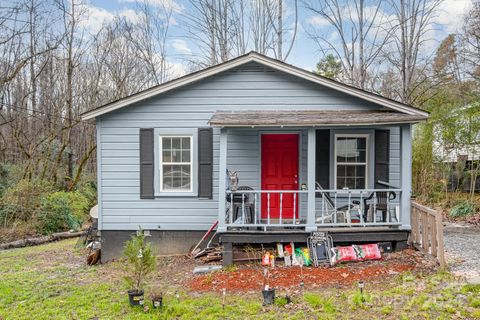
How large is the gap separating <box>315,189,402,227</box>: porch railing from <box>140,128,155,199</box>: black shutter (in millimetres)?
3942

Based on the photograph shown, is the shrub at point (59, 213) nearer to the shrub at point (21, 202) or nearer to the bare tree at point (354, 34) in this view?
the shrub at point (21, 202)

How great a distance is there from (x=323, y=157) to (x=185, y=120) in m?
3.49

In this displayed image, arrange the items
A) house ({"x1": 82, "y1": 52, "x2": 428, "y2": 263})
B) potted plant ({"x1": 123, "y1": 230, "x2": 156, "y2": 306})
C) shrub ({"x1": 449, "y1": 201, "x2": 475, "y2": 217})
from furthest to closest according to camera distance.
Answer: shrub ({"x1": 449, "y1": 201, "x2": 475, "y2": 217})
house ({"x1": 82, "y1": 52, "x2": 428, "y2": 263})
potted plant ({"x1": 123, "y1": 230, "x2": 156, "y2": 306})

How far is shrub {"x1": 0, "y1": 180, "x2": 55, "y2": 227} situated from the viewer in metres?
12.3

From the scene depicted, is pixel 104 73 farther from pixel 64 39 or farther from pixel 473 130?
pixel 473 130

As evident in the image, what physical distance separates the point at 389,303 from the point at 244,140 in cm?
472

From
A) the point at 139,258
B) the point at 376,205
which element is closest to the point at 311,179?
the point at 376,205

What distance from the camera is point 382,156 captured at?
7.82 metres

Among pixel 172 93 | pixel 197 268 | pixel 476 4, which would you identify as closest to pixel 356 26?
pixel 476 4

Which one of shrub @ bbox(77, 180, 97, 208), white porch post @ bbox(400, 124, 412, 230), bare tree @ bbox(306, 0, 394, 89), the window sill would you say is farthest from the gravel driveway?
shrub @ bbox(77, 180, 97, 208)

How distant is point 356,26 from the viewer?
17922mm

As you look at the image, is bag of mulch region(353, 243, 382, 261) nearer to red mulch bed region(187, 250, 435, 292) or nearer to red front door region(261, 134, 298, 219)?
red mulch bed region(187, 250, 435, 292)

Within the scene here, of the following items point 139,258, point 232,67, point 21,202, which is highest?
point 232,67

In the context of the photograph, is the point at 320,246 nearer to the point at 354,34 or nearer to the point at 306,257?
the point at 306,257
